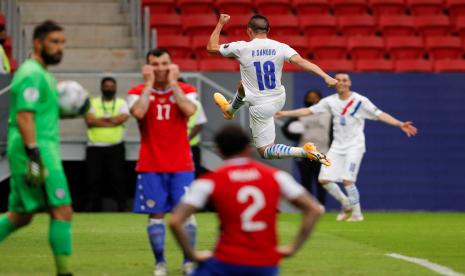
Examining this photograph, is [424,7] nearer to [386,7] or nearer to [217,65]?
[386,7]

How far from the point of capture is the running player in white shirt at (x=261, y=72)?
13.2m

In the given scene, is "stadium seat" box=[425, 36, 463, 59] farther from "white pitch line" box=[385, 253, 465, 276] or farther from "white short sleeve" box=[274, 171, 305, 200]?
"white short sleeve" box=[274, 171, 305, 200]

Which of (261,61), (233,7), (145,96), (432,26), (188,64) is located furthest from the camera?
(432,26)

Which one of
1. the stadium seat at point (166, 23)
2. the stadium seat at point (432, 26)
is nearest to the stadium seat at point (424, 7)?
the stadium seat at point (432, 26)

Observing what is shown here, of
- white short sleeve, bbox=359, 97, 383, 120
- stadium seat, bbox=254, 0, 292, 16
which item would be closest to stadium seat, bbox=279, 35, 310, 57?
stadium seat, bbox=254, 0, 292, 16

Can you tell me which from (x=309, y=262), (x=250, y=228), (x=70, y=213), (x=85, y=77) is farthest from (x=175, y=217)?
(x=85, y=77)

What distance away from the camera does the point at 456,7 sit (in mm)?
23156

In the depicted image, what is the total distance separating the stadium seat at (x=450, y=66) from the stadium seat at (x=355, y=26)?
165 centimetres

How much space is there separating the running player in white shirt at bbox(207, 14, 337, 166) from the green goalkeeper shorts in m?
5.55

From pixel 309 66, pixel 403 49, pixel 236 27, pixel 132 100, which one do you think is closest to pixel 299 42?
pixel 236 27

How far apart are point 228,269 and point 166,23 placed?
1625cm

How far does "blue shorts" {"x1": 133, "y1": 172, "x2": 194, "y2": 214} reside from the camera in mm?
9016

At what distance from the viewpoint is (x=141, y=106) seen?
884 centimetres

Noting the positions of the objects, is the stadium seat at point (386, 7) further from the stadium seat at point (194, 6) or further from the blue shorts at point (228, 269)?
the blue shorts at point (228, 269)
